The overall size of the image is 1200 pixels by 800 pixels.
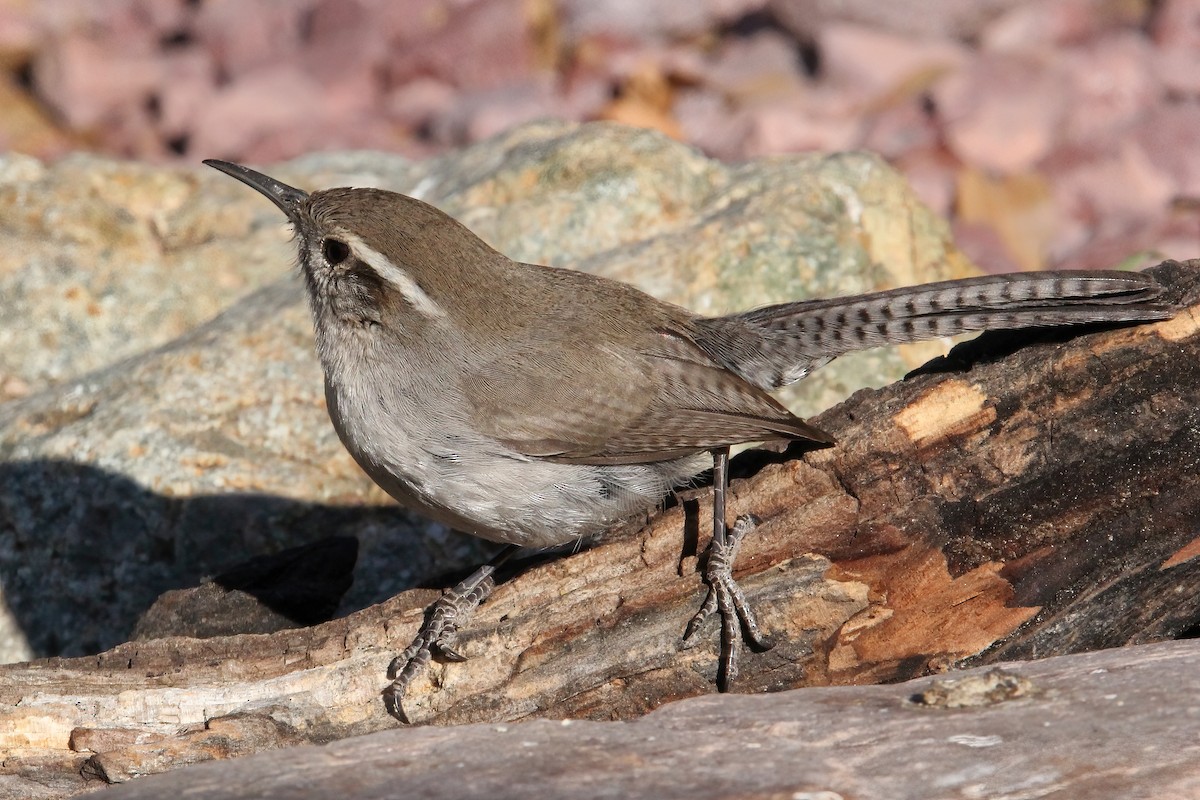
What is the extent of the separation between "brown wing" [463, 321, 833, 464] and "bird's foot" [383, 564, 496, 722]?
0.59 metres

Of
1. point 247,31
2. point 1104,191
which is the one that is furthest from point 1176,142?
point 247,31

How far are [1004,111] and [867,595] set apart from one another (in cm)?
581

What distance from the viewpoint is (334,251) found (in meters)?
5.24

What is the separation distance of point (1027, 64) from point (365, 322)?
6.21 m

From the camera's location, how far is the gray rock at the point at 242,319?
651 cm

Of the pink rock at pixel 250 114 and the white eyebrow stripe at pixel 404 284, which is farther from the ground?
the pink rock at pixel 250 114

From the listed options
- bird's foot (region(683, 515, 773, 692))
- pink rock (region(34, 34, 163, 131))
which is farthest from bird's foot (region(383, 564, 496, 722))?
pink rock (region(34, 34, 163, 131))

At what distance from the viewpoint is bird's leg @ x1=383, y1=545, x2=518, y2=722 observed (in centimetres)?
461

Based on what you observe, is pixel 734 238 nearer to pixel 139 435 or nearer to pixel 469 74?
pixel 139 435

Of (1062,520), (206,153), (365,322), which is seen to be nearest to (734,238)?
(365,322)

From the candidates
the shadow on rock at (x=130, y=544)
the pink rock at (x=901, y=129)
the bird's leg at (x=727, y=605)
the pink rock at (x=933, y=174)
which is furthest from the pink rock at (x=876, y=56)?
the bird's leg at (x=727, y=605)

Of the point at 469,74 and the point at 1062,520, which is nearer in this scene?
the point at 1062,520

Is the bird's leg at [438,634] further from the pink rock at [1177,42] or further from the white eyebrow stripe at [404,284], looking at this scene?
the pink rock at [1177,42]

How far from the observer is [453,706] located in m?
4.61
